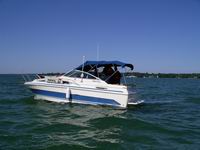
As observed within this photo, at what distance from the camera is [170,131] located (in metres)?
11.6

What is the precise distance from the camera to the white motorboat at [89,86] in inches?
666

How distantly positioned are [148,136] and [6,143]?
15.6ft

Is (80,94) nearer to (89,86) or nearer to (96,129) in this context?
(89,86)

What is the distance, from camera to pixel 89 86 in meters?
17.5

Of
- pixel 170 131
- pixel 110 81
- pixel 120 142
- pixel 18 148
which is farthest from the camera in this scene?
pixel 110 81

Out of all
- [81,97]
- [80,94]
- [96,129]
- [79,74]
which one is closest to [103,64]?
[79,74]

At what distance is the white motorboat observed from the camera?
1692 cm

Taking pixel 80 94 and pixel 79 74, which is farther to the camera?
pixel 79 74

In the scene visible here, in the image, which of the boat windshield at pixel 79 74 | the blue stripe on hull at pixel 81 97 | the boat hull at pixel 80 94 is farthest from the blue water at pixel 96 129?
the boat windshield at pixel 79 74

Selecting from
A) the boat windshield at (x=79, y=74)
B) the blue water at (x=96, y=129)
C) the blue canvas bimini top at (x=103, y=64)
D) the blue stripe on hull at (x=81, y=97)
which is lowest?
the blue water at (x=96, y=129)

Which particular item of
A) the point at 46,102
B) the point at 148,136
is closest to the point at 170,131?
the point at 148,136

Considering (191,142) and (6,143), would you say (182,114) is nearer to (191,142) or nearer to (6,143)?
(191,142)

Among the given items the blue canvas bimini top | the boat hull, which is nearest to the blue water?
the boat hull

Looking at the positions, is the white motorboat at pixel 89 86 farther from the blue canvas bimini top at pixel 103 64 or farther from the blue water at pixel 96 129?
the blue water at pixel 96 129
